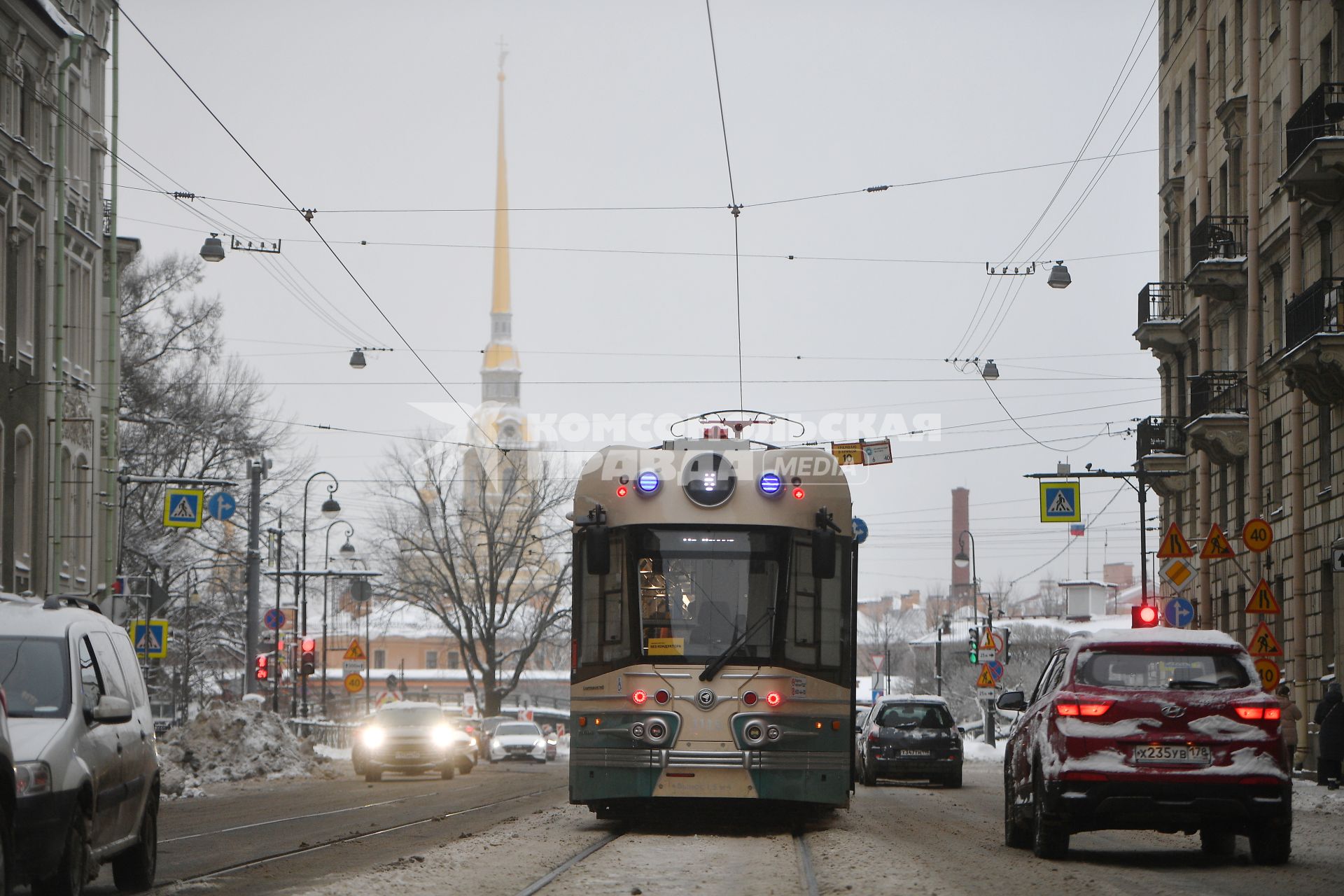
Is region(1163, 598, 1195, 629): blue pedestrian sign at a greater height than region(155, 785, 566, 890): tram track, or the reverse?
region(1163, 598, 1195, 629): blue pedestrian sign

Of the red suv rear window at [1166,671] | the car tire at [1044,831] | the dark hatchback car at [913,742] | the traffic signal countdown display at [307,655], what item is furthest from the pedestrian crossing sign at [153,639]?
the red suv rear window at [1166,671]

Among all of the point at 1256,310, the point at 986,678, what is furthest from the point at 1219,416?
the point at 986,678

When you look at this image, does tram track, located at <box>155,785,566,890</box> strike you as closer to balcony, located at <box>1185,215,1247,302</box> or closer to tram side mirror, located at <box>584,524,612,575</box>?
tram side mirror, located at <box>584,524,612,575</box>

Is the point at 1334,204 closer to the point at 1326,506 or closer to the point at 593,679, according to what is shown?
the point at 1326,506

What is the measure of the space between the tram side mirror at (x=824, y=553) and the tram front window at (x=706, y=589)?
0.46 metres

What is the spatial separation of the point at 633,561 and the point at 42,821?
812 centimetres

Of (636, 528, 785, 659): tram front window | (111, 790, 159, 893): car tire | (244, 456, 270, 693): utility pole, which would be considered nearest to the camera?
(111, 790, 159, 893): car tire

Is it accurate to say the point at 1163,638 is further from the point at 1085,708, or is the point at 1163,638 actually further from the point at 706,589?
the point at 706,589

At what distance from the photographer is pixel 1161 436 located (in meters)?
44.4

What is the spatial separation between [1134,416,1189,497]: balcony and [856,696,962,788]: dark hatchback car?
13.9 metres

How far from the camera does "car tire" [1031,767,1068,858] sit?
1409 cm

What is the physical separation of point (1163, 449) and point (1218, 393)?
5.44 m

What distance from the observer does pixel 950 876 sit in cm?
1267

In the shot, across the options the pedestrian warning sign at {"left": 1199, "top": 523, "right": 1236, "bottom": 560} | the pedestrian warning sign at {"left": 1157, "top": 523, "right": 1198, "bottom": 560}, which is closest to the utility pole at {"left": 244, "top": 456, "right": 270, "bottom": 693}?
the pedestrian warning sign at {"left": 1157, "top": 523, "right": 1198, "bottom": 560}
